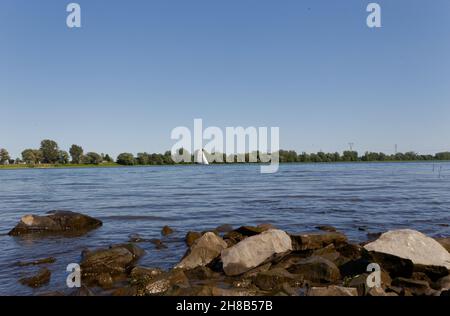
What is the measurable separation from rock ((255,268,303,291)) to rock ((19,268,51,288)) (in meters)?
5.77

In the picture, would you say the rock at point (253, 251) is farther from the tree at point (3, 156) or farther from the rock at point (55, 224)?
the tree at point (3, 156)

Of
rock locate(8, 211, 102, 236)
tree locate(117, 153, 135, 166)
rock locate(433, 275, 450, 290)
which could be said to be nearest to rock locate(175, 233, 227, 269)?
rock locate(433, 275, 450, 290)

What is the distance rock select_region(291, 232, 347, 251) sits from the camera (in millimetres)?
11625

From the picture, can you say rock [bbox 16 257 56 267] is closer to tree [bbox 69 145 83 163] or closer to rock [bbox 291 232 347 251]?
rock [bbox 291 232 347 251]

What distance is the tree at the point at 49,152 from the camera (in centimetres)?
17950

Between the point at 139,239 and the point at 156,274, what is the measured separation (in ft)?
18.5

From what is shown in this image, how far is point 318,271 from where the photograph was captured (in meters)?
8.94

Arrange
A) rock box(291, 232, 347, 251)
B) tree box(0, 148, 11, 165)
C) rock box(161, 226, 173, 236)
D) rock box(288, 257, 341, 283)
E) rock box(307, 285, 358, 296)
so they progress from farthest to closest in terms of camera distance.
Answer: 1. tree box(0, 148, 11, 165)
2. rock box(161, 226, 173, 236)
3. rock box(291, 232, 347, 251)
4. rock box(288, 257, 341, 283)
5. rock box(307, 285, 358, 296)

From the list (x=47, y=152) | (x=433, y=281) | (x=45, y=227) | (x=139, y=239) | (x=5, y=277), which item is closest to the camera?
(x=433, y=281)

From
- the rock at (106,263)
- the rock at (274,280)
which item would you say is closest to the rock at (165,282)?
the rock at (274,280)
